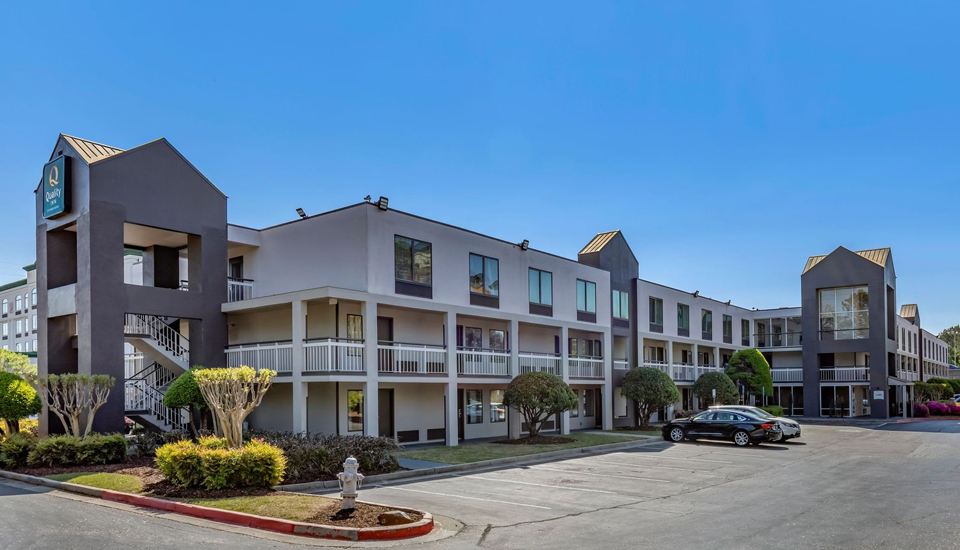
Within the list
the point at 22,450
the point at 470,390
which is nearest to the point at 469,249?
the point at 470,390

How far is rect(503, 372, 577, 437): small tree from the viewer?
2712cm

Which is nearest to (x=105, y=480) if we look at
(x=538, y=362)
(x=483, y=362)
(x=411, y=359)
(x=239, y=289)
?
(x=411, y=359)

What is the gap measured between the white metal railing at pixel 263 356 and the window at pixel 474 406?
861cm

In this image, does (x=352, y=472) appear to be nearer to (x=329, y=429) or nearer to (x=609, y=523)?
(x=609, y=523)

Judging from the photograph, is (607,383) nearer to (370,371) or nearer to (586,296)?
(586,296)

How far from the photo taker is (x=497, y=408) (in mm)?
31656

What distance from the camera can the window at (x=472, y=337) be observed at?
30.4 m

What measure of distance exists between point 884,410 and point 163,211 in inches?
1742

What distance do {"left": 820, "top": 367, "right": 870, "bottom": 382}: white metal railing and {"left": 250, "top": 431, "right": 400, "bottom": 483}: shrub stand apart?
129ft

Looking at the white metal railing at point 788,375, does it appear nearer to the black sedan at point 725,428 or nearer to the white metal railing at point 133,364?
the black sedan at point 725,428

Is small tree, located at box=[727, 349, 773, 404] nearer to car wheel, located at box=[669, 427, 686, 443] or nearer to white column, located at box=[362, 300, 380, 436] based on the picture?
car wheel, located at box=[669, 427, 686, 443]

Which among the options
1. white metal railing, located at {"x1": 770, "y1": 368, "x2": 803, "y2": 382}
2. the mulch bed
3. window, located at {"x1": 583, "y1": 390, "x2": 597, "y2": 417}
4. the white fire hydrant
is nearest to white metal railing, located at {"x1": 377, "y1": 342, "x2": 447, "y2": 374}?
the mulch bed

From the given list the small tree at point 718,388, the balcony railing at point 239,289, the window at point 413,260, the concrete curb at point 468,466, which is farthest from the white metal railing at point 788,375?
the balcony railing at point 239,289

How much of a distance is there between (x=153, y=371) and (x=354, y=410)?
724 centimetres
